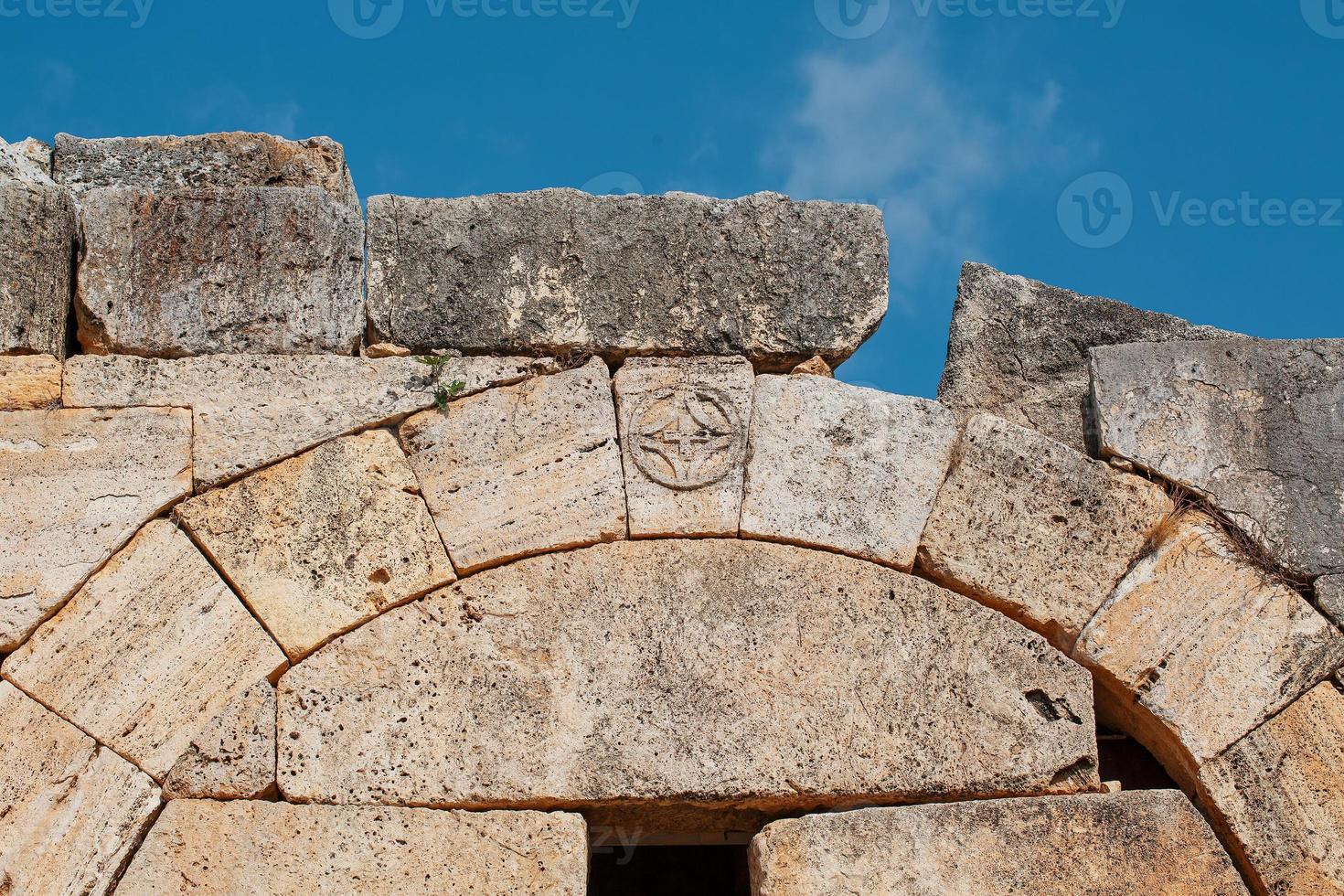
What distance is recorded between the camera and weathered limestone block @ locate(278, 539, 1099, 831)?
385 cm

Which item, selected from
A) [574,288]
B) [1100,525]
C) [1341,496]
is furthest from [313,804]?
[1341,496]

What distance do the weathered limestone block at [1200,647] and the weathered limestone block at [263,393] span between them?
1.96m

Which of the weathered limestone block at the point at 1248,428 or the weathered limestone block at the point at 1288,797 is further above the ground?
the weathered limestone block at the point at 1248,428

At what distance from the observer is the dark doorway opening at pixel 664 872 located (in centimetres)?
613

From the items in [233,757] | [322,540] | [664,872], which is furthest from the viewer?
[664,872]

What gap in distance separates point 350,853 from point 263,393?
52.9 inches

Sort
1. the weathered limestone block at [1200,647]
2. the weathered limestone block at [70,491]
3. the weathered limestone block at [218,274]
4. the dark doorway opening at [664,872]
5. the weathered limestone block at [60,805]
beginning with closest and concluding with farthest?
the weathered limestone block at [60,805], the weathered limestone block at [70,491], the weathered limestone block at [1200,647], the weathered limestone block at [218,274], the dark doorway opening at [664,872]

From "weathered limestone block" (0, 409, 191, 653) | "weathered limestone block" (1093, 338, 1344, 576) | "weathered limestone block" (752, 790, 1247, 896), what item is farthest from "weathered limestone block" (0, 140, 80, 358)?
"weathered limestone block" (1093, 338, 1344, 576)

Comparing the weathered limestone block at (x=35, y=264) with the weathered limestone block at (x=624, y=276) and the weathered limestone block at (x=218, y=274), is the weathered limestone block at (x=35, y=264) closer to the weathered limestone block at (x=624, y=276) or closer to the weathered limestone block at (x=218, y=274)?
the weathered limestone block at (x=218, y=274)

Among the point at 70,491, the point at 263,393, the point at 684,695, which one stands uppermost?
the point at 263,393

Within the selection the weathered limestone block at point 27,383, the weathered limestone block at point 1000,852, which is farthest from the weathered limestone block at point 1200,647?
the weathered limestone block at point 27,383

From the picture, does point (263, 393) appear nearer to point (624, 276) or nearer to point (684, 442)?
point (624, 276)

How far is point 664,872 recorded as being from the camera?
6207 mm

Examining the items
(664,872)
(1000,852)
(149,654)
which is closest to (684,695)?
(1000,852)
